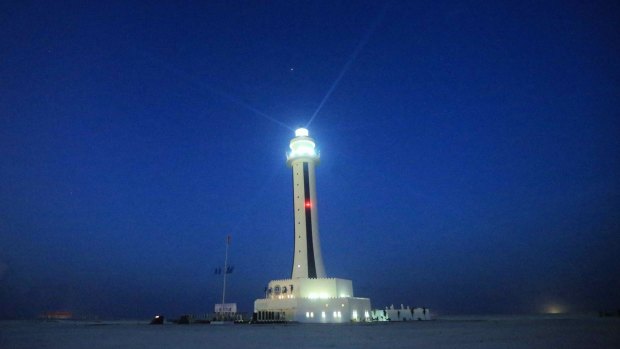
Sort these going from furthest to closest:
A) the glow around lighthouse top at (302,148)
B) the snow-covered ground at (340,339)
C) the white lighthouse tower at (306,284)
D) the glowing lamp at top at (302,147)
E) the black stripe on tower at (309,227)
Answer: the glowing lamp at top at (302,147) → the glow around lighthouse top at (302,148) → the black stripe on tower at (309,227) → the white lighthouse tower at (306,284) → the snow-covered ground at (340,339)

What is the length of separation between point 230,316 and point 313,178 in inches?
879

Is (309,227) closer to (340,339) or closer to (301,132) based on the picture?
(301,132)

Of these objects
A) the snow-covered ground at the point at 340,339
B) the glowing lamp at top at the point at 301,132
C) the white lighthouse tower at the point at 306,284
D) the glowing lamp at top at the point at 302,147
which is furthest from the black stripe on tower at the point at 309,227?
the snow-covered ground at the point at 340,339

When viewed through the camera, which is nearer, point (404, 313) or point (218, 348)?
point (218, 348)

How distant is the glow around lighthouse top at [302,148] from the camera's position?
60.2m

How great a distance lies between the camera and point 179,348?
61.3 feet

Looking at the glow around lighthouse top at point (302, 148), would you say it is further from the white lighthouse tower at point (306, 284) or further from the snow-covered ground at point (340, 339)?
the snow-covered ground at point (340, 339)

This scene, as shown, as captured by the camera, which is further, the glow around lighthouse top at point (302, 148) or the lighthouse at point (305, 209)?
the glow around lighthouse top at point (302, 148)

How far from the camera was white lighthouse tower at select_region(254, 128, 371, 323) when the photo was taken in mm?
47219

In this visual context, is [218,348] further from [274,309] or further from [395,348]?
[274,309]

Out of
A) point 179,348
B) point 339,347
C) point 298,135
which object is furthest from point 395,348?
point 298,135

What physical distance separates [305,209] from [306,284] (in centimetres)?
1070

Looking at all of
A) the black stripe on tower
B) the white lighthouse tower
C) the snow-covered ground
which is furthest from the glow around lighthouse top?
the snow-covered ground

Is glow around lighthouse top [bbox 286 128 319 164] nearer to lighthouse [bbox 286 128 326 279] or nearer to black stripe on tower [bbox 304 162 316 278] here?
lighthouse [bbox 286 128 326 279]
